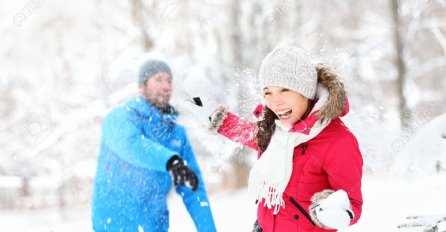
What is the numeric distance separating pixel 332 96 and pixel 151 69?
1.35 m

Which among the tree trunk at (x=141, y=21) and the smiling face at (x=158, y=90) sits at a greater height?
the tree trunk at (x=141, y=21)

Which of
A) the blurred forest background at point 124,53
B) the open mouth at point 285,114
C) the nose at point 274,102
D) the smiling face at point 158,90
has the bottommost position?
the open mouth at point 285,114

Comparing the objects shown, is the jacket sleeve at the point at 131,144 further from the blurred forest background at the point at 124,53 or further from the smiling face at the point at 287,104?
the blurred forest background at the point at 124,53

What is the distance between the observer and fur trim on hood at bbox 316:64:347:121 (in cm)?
172

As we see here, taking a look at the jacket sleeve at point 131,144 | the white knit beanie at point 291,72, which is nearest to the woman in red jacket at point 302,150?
the white knit beanie at point 291,72

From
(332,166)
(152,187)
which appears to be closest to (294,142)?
(332,166)

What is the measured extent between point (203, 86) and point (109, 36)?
1058 cm

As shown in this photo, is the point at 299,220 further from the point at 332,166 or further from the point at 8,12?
the point at 8,12

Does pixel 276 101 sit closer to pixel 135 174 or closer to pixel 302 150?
pixel 302 150

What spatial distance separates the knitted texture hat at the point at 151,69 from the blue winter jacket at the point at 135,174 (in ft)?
0.46

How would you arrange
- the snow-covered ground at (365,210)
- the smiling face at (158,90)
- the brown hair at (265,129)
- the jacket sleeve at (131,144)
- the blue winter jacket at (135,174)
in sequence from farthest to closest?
1. the snow-covered ground at (365,210)
2. the smiling face at (158,90)
3. the blue winter jacket at (135,174)
4. the jacket sleeve at (131,144)
5. the brown hair at (265,129)

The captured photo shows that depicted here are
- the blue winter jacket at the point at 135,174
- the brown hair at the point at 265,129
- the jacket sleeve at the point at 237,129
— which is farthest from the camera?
the blue winter jacket at the point at 135,174

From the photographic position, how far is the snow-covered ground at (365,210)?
3599mm

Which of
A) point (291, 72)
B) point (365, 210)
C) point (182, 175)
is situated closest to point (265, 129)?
point (291, 72)
